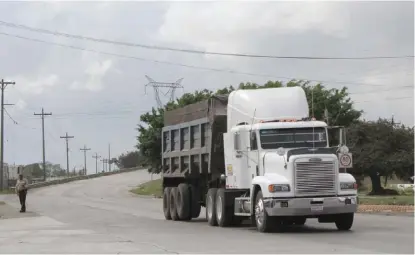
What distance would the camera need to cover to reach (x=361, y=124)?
148 feet

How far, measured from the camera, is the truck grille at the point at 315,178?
17.3 meters

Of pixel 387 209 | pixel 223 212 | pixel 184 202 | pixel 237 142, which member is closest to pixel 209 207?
pixel 223 212

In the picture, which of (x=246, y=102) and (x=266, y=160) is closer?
(x=266, y=160)

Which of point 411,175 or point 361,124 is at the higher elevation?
point 361,124

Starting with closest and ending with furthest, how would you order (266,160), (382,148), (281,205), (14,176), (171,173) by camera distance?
(281,205)
(266,160)
(171,173)
(382,148)
(14,176)

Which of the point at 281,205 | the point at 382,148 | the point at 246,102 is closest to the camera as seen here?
the point at 281,205

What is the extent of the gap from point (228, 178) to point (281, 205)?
3249 millimetres

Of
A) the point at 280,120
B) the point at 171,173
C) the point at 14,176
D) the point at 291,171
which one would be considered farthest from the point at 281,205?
A: the point at 14,176

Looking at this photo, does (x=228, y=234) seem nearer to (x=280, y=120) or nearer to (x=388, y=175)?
(x=280, y=120)

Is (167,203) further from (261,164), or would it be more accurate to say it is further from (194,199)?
(261,164)

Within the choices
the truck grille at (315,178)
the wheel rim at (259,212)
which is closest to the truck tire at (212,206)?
the wheel rim at (259,212)

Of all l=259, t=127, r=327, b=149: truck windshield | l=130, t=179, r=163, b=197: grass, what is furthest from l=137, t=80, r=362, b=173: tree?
l=259, t=127, r=327, b=149: truck windshield

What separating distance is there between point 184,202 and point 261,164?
6179 millimetres

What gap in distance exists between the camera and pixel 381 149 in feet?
142
